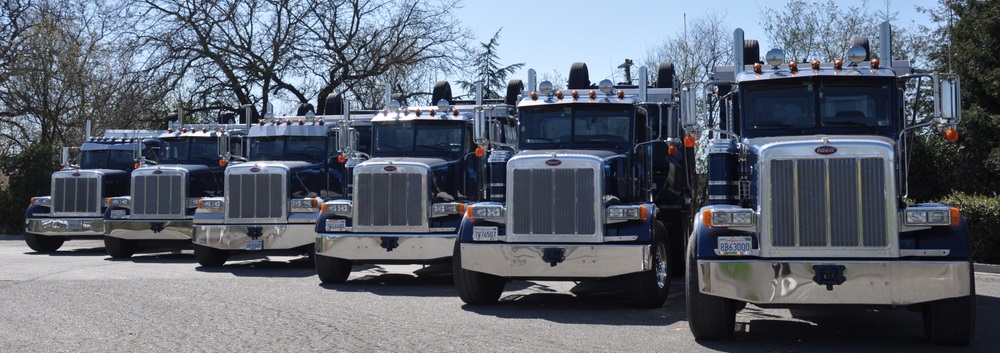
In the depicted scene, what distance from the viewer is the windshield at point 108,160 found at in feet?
83.8

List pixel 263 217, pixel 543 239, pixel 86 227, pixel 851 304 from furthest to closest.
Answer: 1. pixel 86 227
2. pixel 263 217
3. pixel 543 239
4. pixel 851 304

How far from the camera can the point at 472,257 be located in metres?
13.1

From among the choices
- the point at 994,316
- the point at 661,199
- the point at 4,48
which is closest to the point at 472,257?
the point at 661,199

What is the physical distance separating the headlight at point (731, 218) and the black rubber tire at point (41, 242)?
19.0 metres

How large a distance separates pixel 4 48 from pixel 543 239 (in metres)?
28.2

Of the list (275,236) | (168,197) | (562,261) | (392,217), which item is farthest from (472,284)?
(168,197)

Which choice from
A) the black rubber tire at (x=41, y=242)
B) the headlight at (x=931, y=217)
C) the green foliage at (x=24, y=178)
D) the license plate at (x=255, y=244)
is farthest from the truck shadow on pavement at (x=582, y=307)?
the green foliage at (x=24, y=178)

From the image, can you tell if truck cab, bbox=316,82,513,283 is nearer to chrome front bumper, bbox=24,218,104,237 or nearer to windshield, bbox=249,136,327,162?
windshield, bbox=249,136,327,162

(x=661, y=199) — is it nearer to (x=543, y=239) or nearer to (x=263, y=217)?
(x=543, y=239)

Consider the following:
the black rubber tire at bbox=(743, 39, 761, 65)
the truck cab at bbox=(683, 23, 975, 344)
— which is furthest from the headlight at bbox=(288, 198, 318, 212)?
the truck cab at bbox=(683, 23, 975, 344)

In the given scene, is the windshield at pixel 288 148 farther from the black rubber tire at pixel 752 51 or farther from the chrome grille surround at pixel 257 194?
the black rubber tire at pixel 752 51

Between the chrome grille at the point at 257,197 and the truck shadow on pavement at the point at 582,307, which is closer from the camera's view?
the truck shadow on pavement at the point at 582,307

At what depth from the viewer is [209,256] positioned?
19906 mm

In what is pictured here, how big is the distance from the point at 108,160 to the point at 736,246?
63.4 ft
